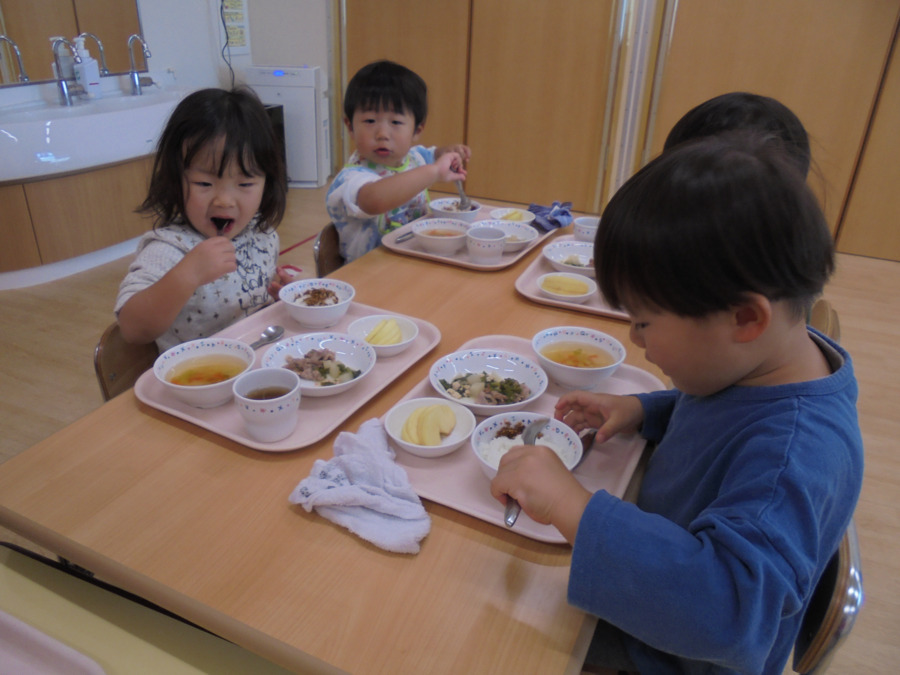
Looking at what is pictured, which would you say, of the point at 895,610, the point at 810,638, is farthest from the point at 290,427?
the point at 895,610

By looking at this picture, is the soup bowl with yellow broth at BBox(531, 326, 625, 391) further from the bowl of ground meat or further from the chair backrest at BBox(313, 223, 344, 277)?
the chair backrest at BBox(313, 223, 344, 277)

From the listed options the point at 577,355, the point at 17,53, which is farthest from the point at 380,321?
the point at 17,53

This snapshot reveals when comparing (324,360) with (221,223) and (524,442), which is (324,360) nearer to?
(524,442)

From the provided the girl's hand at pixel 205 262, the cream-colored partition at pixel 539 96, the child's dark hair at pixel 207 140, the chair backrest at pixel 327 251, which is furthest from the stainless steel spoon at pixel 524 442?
the cream-colored partition at pixel 539 96

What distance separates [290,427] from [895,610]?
155cm

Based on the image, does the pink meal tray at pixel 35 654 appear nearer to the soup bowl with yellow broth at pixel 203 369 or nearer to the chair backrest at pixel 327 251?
the soup bowl with yellow broth at pixel 203 369

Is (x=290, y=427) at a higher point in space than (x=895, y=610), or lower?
higher

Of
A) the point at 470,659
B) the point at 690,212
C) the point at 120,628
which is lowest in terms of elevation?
the point at 120,628

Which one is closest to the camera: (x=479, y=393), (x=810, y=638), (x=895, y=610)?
(x=810, y=638)

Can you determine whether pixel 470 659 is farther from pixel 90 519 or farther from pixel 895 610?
pixel 895 610

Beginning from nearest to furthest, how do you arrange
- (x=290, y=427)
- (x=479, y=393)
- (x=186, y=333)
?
(x=290, y=427), (x=479, y=393), (x=186, y=333)

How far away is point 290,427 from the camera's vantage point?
0.86 meters

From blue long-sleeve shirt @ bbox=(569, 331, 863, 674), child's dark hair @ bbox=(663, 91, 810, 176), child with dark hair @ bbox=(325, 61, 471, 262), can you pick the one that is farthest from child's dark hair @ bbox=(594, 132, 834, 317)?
child with dark hair @ bbox=(325, 61, 471, 262)

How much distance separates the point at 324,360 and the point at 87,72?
10.5ft
